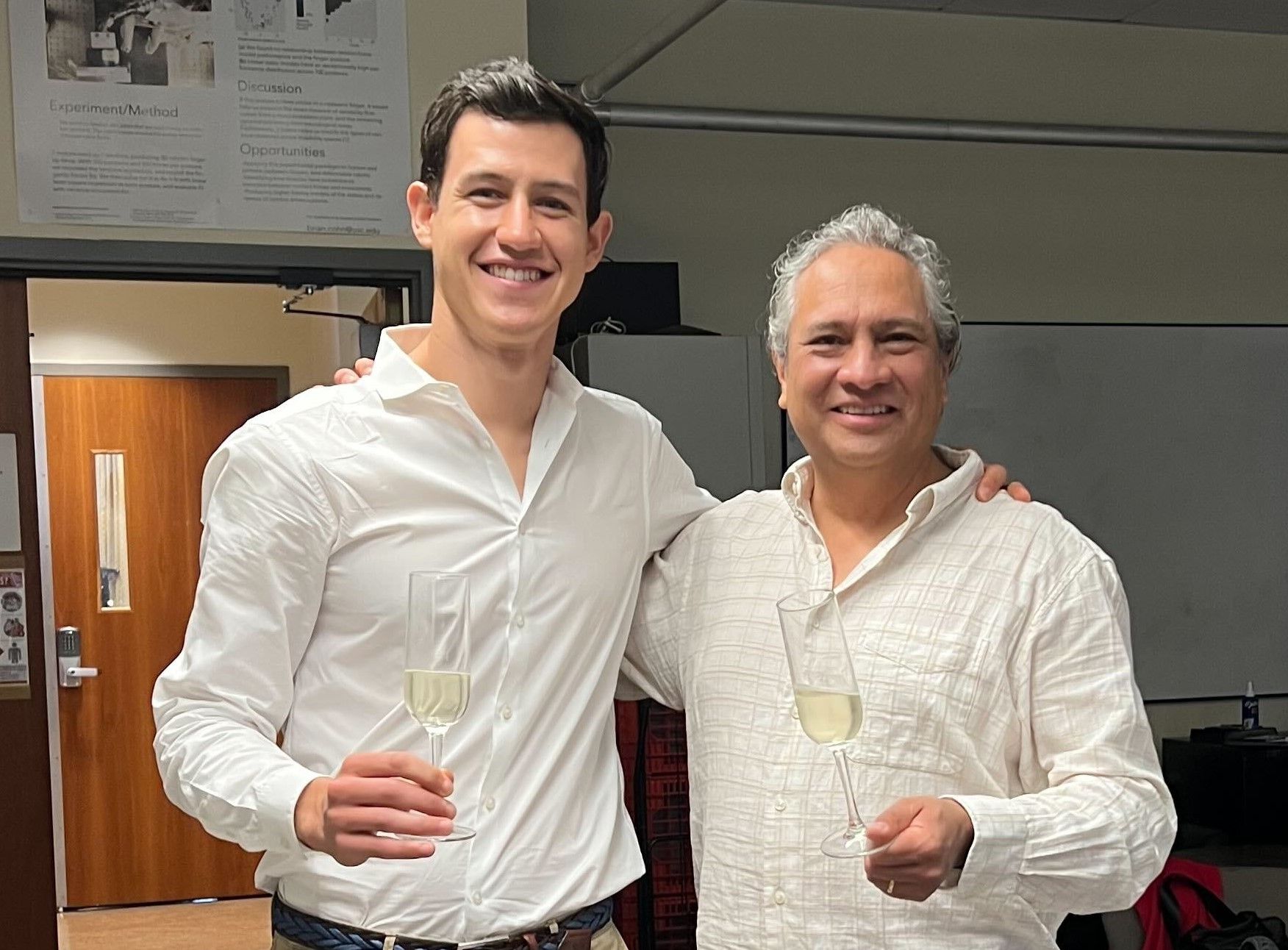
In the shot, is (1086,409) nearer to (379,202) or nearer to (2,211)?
(379,202)

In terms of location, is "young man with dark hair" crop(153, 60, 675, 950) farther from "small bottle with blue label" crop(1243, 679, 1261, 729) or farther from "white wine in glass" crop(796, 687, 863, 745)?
"small bottle with blue label" crop(1243, 679, 1261, 729)

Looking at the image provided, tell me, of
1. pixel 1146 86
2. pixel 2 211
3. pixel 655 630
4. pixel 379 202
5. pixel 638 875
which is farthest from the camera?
pixel 1146 86

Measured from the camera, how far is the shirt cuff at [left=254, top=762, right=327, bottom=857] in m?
1.61

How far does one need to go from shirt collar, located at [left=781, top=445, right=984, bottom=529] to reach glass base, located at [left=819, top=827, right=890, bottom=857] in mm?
447

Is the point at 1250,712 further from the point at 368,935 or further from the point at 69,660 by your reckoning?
the point at 69,660

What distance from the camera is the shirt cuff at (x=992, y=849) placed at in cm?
164

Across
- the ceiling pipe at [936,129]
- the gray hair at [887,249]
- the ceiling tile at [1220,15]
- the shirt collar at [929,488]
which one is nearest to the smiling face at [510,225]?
the gray hair at [887,249]

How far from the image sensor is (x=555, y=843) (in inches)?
73.2

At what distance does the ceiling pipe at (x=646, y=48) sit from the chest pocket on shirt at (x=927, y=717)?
313cm

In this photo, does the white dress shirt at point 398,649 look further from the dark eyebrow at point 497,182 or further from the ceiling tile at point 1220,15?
the ceiling tile at point 1220,15

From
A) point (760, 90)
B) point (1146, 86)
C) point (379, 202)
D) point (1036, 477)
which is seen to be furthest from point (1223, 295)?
point (379, 202)

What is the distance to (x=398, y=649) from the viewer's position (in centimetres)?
184

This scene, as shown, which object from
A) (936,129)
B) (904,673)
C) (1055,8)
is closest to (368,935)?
(904,673)

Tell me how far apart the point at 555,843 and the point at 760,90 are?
427 cm
